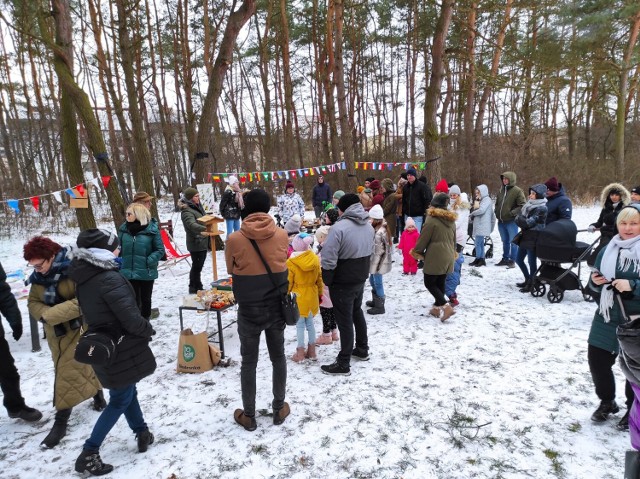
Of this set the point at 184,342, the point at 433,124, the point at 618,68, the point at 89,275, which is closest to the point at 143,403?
the point at 184,342

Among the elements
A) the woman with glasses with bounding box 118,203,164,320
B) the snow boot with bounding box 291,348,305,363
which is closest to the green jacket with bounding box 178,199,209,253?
the woman with glasses with bounding box 118,203,164,320

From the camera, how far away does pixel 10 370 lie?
343 cm

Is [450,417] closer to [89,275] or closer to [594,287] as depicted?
[594,287]

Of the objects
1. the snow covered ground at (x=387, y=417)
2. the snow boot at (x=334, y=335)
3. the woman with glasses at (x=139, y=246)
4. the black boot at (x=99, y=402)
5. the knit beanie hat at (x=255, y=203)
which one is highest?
the knit beanie hat at (x=255, y=203)

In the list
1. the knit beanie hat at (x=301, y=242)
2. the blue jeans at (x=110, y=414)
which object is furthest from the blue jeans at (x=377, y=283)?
the blue jeans at (x=110, y=414)

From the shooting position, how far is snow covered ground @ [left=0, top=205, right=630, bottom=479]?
2.80 m

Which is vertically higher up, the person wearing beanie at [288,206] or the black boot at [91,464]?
the person wearing beanie at [288,206]

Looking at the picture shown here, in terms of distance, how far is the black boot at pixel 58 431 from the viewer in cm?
311

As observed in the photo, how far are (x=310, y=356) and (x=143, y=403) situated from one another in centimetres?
172

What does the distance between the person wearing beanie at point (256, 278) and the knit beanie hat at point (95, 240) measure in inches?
32.1

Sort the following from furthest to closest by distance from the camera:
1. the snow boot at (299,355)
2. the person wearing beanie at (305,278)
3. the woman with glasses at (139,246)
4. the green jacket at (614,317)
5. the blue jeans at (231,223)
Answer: the blue jeans at (231,223) < the woman with glasses at (139,246) < the snow boot at (299,355) < the person wearing beanie at (305,278) < the green jacket at (614,317)

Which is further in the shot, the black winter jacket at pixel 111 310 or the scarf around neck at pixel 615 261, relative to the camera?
the scarf around neck at pixel 615 261

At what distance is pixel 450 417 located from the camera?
3275mm

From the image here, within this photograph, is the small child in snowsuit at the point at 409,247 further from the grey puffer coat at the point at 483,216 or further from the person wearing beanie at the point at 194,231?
the person wearing beanie at the point at 194,231
